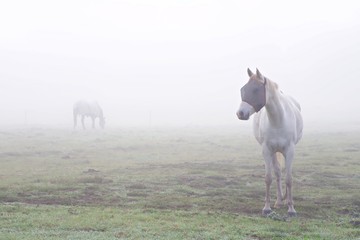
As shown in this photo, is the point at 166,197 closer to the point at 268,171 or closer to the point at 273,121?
the point at 268,171

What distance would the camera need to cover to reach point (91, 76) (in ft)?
631

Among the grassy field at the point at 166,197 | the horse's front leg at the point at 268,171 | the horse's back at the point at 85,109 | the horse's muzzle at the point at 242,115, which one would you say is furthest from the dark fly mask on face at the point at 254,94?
the horse's back at the point at 85,109

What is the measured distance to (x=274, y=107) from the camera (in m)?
12.0

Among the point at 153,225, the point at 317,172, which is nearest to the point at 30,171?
the point at 153,225

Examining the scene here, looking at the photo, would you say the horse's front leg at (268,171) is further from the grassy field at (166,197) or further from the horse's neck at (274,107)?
the horse's neck at (274,107)

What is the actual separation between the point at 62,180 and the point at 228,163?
943 centimetres

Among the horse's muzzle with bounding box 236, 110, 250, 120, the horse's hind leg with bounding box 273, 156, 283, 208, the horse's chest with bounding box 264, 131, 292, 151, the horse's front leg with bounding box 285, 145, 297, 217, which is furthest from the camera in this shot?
the horse's hind leg with bounding box 273, 156, 283, 208

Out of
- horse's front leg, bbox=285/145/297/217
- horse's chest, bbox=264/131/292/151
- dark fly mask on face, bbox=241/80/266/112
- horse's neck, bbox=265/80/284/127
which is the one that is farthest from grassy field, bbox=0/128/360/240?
dark fly mask on face, bbox=241/80/266/112

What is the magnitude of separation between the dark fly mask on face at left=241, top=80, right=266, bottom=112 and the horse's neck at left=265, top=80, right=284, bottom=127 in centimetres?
53

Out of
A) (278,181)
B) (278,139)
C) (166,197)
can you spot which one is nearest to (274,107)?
(278,139)

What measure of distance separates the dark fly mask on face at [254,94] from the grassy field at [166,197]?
2876 millimetres

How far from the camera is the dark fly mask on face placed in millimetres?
11133

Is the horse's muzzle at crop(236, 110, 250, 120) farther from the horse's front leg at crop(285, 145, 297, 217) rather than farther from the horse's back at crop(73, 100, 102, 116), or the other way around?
the horse's back at crop(73, 100, 102, 116)

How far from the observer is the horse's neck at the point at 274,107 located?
11.9 meters
